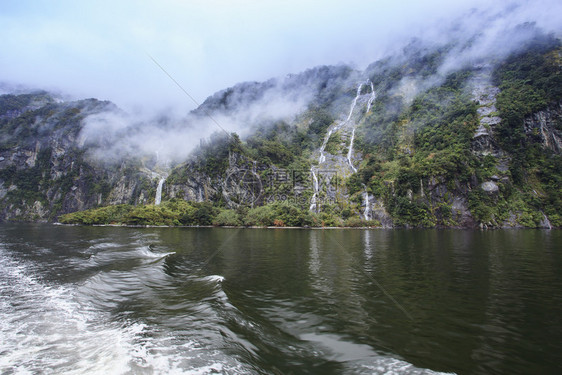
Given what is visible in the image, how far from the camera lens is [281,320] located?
7.12 m

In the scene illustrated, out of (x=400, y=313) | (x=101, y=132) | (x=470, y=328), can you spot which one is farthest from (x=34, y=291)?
(x=101, y=132)

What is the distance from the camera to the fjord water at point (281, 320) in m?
4.88

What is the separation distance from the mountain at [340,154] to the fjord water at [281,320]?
43.8 meters

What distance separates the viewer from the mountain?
60.0m

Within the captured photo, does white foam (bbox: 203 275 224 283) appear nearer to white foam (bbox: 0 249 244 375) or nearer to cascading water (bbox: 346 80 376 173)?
white foam (bbox: 0 249 244 375)

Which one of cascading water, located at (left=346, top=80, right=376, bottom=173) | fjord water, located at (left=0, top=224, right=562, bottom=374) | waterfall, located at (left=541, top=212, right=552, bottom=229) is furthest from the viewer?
cascading water, located at (left=346, top=80, right=376, bottom=173)

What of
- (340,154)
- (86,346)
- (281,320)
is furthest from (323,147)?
(86,346)

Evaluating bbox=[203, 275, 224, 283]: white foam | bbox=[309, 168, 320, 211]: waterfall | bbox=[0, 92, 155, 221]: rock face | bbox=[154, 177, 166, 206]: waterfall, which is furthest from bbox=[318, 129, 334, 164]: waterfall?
bbox=[203, 275, 224, 283]: white foam

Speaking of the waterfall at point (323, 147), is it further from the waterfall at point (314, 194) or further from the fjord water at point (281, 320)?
the fjord water at point (281, 320)

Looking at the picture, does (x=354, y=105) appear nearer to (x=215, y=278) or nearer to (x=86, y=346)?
(x=215, y=278)

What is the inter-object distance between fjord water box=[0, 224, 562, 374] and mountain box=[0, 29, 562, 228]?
4383cm

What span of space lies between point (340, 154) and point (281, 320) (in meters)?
92.7

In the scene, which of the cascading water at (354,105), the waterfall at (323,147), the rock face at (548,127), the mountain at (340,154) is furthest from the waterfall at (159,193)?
the rock face at (548,127)

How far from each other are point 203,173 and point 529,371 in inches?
3581
